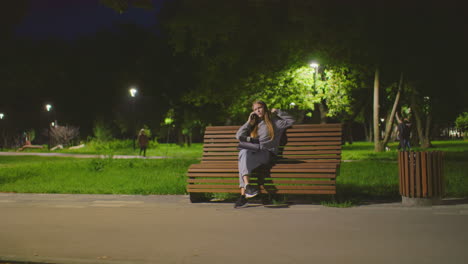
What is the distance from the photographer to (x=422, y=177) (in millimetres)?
8250

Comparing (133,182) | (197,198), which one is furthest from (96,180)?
(197,198)

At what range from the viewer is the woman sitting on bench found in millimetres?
8758

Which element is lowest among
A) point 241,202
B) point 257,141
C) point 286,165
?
point 241,202

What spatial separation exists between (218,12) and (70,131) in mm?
23694

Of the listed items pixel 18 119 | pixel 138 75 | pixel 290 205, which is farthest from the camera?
pixel 18 119

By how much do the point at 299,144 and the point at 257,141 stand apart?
3.18 feet

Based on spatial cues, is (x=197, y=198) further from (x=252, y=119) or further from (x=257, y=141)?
(x=252, y=119)

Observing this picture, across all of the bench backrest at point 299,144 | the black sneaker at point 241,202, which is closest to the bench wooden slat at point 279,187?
the black sneaker at point 241,202

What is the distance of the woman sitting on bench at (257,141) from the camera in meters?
8.76

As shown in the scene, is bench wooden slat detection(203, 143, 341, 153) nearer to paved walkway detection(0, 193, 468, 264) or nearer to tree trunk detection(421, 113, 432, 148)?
paved walkway detection(0, 193, 468, 264)

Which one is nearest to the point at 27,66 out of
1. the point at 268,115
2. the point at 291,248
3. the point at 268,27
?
the point at 268,27

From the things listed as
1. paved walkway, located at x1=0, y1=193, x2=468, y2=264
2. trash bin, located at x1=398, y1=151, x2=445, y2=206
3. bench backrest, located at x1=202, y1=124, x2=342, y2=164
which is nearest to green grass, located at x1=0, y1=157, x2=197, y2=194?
bench backrest, located at x1=202, y1=124, x2=342, y2=164

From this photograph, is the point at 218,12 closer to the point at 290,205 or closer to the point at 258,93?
the point at 258,93

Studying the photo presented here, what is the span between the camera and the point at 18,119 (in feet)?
217
